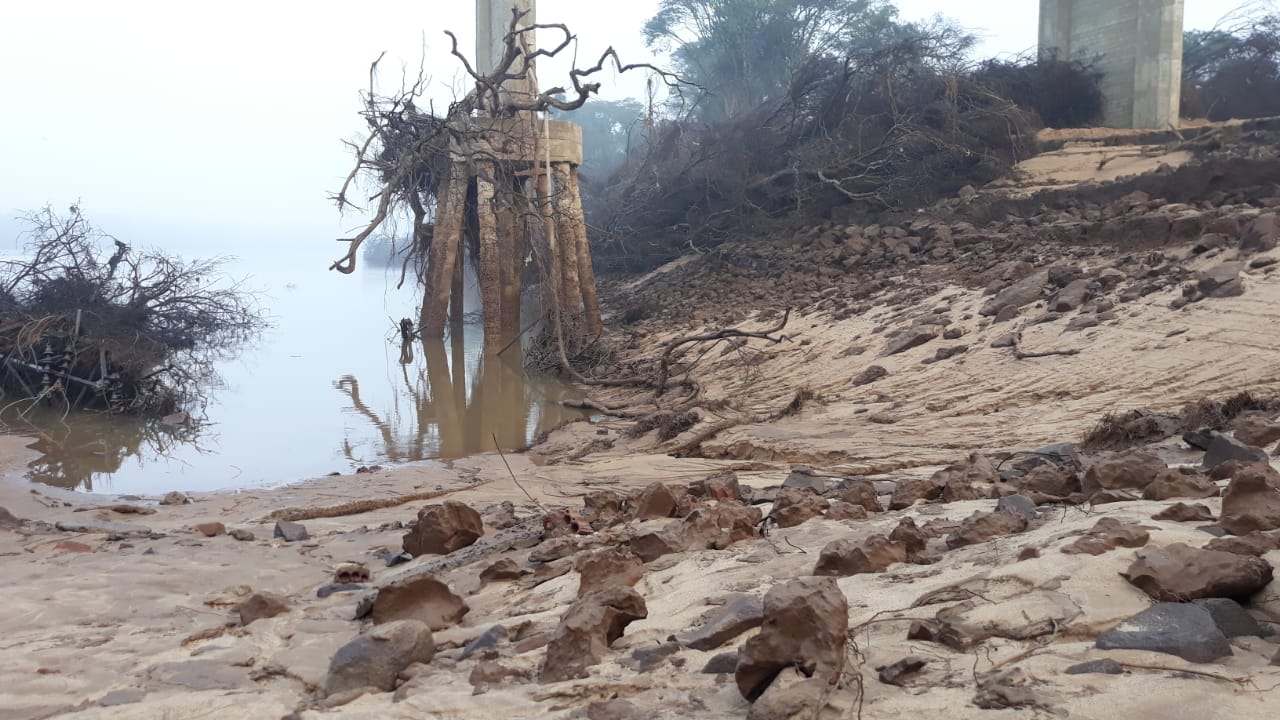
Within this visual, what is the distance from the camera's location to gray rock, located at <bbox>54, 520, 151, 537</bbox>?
4.90 m

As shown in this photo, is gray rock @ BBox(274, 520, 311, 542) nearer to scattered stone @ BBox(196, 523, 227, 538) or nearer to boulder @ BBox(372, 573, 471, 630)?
scattered stone @ BBox(196, 523, 227, 538)

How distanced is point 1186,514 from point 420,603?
7.32 feet

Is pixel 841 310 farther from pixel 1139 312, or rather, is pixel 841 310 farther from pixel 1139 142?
pixel 1139 142

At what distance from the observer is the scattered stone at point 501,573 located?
11.7ft

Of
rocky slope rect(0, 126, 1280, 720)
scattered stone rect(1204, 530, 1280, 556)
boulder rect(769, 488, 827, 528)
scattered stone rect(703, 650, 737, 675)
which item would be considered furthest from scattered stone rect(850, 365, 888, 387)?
scattered stone rect(703, 650, 737, 675)

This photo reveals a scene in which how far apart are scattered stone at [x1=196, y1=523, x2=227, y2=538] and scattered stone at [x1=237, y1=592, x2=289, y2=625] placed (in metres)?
1.57

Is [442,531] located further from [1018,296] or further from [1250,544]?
[1018,296]

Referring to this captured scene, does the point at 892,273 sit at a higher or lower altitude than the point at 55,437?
higher

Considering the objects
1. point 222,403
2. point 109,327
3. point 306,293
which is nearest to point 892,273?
point 222,403

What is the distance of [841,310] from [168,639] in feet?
27.9

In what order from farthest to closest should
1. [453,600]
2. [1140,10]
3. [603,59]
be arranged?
[1140,10]
[603,59]
[453,600]

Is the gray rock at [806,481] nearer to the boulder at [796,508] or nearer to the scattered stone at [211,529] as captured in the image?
the boulder at [796,508]

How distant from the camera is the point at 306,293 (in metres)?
36.4

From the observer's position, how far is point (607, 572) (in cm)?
312
